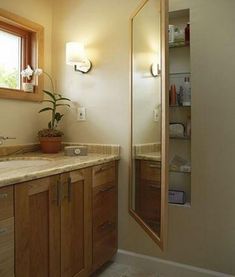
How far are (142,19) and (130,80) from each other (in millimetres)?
438

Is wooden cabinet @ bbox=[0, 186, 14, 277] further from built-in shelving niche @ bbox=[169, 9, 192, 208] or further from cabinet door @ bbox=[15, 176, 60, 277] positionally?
built-in shelving niche @ bbox=[169, 9, 192, 208]

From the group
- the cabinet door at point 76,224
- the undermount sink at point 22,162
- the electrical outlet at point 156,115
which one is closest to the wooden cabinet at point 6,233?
the cabinet door at point 76,224

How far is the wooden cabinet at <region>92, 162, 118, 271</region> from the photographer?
188cm

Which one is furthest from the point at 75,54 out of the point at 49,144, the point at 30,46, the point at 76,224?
the point at 76,224

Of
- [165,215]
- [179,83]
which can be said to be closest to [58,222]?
[165,215]

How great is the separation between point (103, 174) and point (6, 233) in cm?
87

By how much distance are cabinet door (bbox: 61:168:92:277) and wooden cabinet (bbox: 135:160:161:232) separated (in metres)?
0.39

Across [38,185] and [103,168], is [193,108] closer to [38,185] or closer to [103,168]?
[103,168]

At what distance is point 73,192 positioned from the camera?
1.65 metres

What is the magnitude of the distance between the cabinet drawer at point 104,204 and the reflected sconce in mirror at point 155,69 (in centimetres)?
85

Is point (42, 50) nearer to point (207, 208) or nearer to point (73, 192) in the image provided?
point (73, 192)

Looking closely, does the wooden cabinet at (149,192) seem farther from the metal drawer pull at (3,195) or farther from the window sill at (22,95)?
the window sill at (22,95)

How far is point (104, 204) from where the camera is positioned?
2.00 m

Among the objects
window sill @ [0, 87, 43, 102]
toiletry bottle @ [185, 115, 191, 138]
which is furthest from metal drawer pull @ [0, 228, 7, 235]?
toiletry bottle @ [185, 115, 191, 138]
